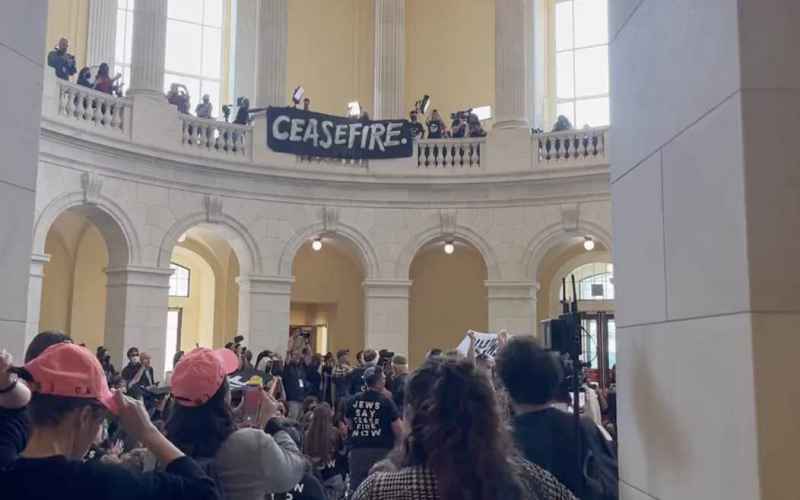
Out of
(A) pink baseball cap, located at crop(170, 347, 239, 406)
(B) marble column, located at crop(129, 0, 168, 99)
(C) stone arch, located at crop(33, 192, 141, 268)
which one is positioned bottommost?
(A) pink baseball cap, located at crop(170, 347, 239, 406)

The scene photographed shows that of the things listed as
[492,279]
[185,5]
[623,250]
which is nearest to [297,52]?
[185,5]

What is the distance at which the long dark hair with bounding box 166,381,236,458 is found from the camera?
3285 millimetres

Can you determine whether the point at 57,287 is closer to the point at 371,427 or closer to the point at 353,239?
the point at 353,239

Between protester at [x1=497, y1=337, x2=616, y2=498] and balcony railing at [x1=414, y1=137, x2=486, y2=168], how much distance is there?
16.1 m

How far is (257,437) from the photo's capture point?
3.45 metres

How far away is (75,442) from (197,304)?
20.1 m

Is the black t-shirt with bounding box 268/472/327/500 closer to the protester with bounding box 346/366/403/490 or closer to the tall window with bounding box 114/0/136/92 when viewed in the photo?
the protester with bounding box 346/366/403/490

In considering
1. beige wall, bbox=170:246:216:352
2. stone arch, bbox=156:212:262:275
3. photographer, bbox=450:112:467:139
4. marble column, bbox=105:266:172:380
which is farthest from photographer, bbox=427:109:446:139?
marble column, bbox=105:266:172:380

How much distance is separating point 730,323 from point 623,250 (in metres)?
1.34

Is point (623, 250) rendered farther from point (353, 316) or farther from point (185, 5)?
point (185, 5)

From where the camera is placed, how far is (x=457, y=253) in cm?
2180

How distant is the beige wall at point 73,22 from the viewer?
790 inches

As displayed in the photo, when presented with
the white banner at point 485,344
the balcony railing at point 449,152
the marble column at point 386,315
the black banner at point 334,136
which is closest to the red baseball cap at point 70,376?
the white banner at point 485,344

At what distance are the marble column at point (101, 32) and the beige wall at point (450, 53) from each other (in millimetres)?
8722
